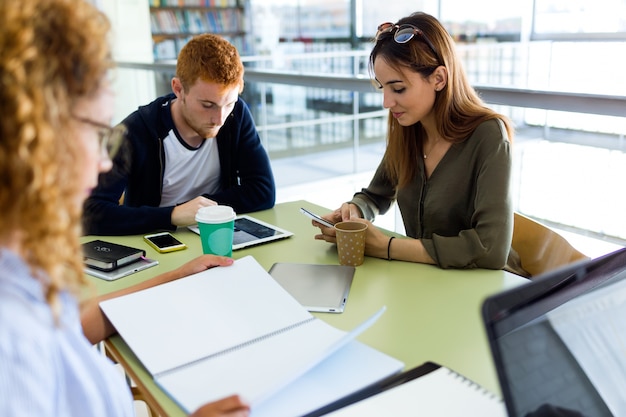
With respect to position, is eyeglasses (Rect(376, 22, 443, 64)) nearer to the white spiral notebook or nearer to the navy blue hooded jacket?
the navy blue hooded jacket

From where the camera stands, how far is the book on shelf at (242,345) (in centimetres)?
80

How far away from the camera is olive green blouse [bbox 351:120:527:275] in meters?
1.27

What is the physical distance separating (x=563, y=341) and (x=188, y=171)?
147 centimetres

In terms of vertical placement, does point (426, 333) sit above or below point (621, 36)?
below

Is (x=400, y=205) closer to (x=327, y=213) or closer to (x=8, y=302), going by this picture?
(x=327, y=213)

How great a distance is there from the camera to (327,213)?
167 centimetres

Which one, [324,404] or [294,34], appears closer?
[324,404]

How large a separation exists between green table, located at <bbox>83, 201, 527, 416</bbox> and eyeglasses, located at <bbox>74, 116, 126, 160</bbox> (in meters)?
0.37

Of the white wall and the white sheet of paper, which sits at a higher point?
the white wall

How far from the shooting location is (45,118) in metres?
0.51

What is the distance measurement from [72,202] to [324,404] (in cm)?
42

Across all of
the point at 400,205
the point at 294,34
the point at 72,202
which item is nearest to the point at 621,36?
the point at 294,34

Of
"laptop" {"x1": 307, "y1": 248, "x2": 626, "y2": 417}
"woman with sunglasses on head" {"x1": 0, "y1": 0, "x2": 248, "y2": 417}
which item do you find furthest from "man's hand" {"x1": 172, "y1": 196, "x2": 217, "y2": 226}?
"laptop" {"x1": 307, "y1": 248, "x2": 626, "y2": 417}

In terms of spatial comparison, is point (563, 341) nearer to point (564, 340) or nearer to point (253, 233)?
point (564, 340)
